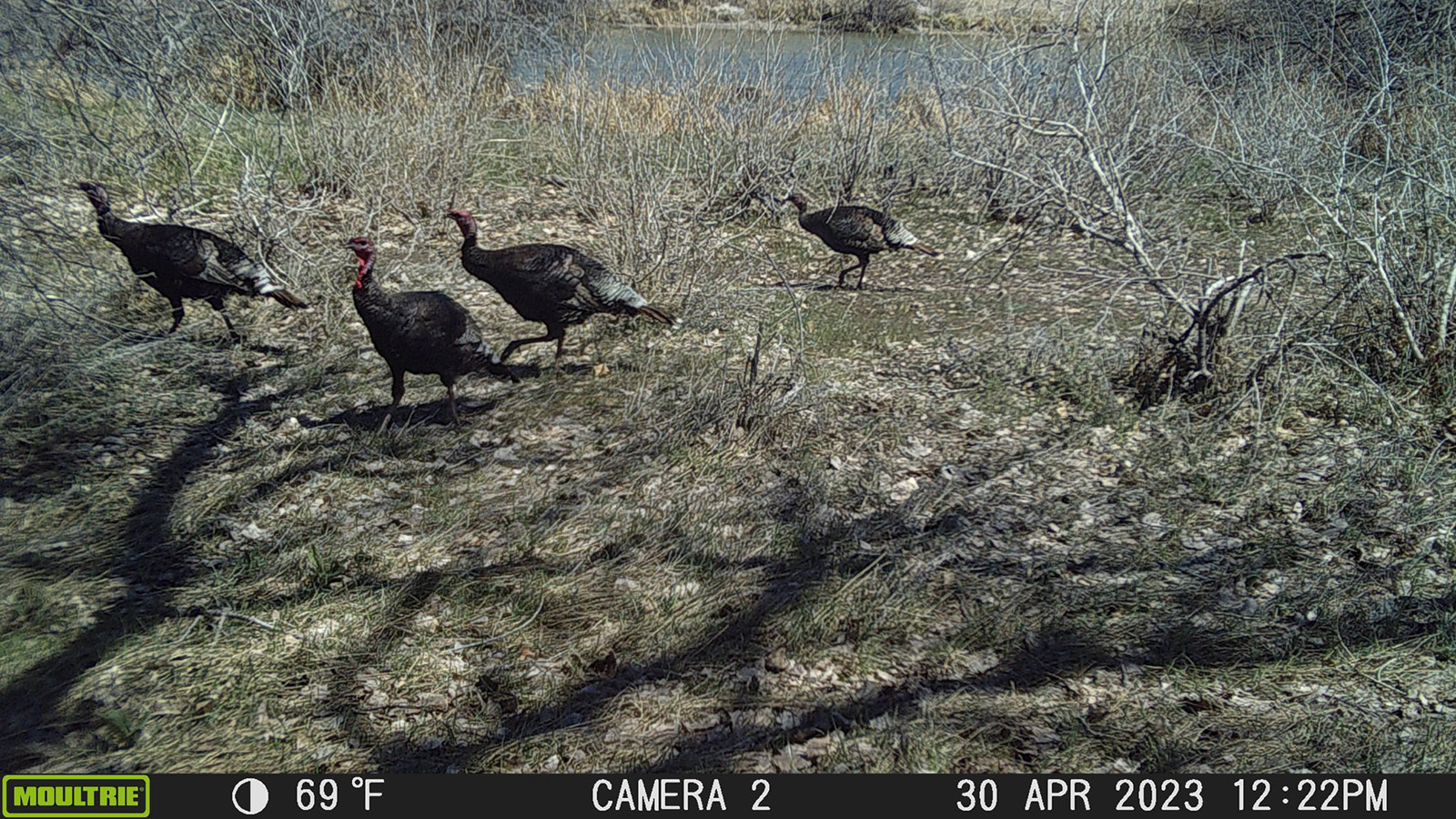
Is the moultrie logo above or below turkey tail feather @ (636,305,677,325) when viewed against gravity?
below

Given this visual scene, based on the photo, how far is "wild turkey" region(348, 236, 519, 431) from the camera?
456cm

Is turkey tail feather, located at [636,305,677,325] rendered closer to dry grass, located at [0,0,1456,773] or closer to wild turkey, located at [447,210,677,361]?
wild turkey, located at [447,210,677,361]

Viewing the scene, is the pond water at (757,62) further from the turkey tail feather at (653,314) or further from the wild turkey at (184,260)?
the wild turkey at (184,260)

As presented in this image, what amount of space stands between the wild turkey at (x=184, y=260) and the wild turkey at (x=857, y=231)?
3915 mm

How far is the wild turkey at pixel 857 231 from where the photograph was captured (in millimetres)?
7215

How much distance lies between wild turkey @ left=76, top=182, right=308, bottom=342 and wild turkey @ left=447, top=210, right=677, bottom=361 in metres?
1.52

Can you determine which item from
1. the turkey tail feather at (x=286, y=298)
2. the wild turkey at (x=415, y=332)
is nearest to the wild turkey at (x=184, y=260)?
the turkey tail feather at (x=286, y=298)

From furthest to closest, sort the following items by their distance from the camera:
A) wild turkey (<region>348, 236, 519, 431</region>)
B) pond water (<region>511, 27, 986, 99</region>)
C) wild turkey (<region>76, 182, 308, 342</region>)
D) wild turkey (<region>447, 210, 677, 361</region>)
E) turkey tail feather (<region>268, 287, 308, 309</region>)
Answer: pond water (<region>511, 27, 986, 99</region>) → turkey tail feather (<region>268, 287, 308, 309</region>) → wild turkey (<region>76, 182, 308, 342</region>) → wild turkey (<region>447, 210, 677, 361</region>) → wild turkey (<region>348, 236, 519, 431</region>)

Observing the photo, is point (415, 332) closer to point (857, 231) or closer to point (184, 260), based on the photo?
point (184, 260)

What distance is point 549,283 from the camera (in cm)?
548

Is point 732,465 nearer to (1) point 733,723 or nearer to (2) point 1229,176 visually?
(1) point 733,723

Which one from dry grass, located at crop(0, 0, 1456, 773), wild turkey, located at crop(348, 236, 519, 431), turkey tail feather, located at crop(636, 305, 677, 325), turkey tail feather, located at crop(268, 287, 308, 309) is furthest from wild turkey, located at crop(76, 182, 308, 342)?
turkey tail feather, located at crop(636, 305, 677, 325)

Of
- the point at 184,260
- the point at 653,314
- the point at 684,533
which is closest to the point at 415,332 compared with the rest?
the point at 653,314

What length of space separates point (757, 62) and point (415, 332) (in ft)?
17.4
